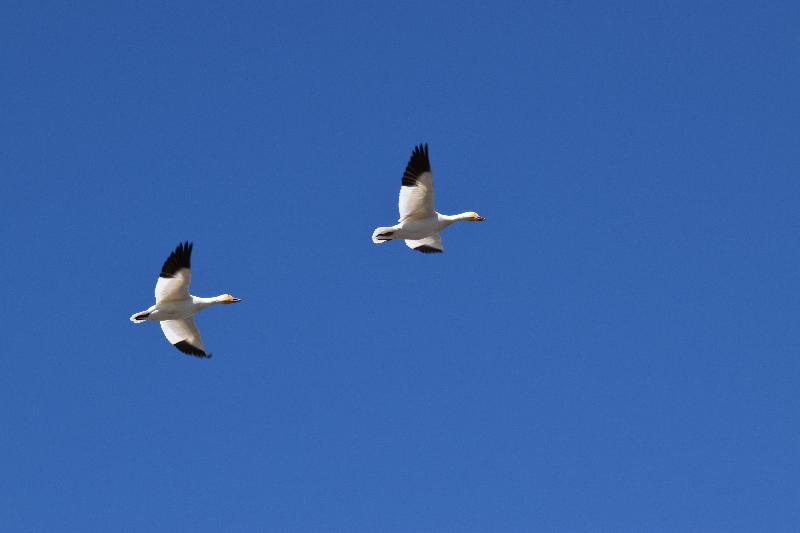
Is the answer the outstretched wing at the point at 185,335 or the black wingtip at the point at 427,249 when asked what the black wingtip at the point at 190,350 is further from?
the black wingtip at the point at 427,249

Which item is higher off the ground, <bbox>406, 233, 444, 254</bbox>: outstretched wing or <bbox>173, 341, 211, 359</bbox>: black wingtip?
<bbox>406, 233, 444, 254</bbox>: outstretched wing

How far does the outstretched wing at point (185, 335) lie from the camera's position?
5334 cm

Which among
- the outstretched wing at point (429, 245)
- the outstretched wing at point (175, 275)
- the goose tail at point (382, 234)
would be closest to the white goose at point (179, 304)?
the outstretched wing at point (175, 275)

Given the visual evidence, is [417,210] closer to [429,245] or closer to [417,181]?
[417,181]

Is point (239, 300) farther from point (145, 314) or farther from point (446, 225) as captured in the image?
point (446, 225)

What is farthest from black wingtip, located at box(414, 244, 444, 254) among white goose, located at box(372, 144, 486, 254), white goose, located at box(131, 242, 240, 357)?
white goose, located at box(131, 242, 240, 357)

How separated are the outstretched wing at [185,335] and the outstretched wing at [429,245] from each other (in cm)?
798

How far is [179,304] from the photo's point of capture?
51219 mm

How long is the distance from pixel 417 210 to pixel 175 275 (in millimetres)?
8194

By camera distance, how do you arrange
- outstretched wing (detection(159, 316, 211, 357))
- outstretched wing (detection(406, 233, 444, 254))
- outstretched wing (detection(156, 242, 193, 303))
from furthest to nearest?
outstretched wing (detection(406, 233, 444, 254))
outstretched wing (detection(159, 316, 211, 357))
outstretched wing (detection(156, 242, 193, 303))

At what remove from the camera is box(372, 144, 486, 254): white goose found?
167 feet

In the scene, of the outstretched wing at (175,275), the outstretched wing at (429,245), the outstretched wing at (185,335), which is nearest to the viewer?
the outstretched wing at (175,275)

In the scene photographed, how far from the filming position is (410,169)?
50906 millimetres

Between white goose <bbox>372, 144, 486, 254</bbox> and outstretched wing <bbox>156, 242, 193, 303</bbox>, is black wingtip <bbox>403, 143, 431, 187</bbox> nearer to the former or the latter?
white goose <bbox>372, 144, 486, 254</bbox>
